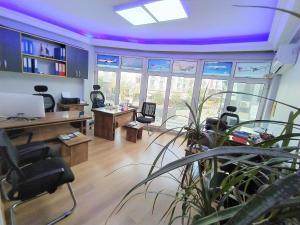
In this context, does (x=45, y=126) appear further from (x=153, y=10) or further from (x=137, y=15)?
(x=153, y=10)

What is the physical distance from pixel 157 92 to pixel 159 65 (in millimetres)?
899

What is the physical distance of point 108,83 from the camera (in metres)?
5.84

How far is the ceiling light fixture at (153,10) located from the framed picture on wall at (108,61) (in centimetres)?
252

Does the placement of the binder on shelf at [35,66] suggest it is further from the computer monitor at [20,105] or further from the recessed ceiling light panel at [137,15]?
the recessed ceiling light panel at [137,15]

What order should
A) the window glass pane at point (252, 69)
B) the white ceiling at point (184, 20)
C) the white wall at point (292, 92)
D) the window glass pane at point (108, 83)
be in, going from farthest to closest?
the window glass pane at point (108, 83)
the window glass pane at point (252, 69)
the white ceiling at point (184, 20)
the white wall at point (292, 92)

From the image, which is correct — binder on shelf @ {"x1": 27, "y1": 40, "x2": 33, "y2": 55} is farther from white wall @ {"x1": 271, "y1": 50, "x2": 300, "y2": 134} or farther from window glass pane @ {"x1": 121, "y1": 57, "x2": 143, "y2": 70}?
white wall @ {"x1": 271, "y1": 50, "x2": 300, "y2": 134}

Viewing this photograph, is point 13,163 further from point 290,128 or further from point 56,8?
point 56,8

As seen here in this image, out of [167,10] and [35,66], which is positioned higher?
[167,10]

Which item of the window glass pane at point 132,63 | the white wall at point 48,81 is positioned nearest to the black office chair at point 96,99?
the white wall at point 48,81

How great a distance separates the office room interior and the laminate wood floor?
0.02 metres

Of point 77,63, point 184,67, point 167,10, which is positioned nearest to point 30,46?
point 77,63

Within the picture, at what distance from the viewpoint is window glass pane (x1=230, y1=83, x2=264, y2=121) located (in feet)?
13.6

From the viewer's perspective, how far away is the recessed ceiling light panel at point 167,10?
7.74ft

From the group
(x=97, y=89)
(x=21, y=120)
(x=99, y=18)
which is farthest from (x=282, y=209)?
→ (x=97, y=89)
